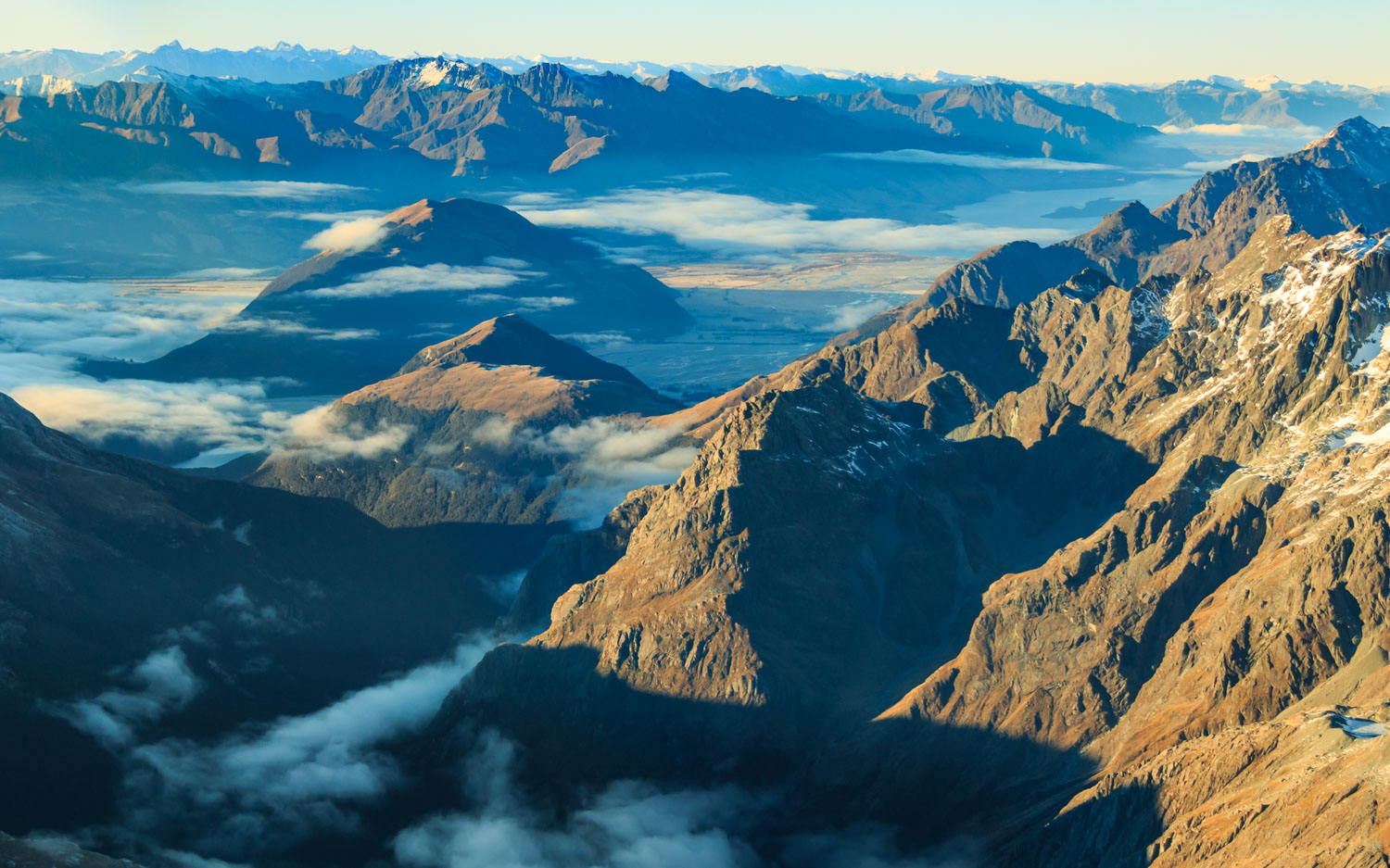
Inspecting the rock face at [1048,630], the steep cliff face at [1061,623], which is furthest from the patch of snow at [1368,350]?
the steep cliff face at [1061,623]

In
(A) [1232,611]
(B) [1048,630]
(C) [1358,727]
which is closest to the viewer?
(C) [1358,727]

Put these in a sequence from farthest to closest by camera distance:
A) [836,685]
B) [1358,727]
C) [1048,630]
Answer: [836,685] → [1048,630] → [1358,727]

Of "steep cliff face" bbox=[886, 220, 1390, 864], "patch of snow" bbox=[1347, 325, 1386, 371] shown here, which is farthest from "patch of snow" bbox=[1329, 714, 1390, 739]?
"patch of snow" bbox=[1347, 325, 1386, 371]

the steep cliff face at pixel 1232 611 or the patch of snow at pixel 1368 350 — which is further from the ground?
the patch of snow at pixel 1368 350

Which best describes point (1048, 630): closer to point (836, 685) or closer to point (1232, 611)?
point (1232, 611)

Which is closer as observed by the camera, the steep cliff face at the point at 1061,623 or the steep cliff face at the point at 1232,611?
the steep cliff face at the point at 1232,611

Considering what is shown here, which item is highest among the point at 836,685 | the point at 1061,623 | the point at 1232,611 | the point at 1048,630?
the point at 1232,611

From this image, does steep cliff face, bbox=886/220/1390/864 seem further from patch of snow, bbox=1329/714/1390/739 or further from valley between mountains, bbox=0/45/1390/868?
patch of snow, bbox=1329/714/1390/739

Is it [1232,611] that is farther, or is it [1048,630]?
[1048,630]

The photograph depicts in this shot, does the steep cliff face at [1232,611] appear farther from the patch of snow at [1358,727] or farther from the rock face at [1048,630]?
the patch of snow at [1358,727]

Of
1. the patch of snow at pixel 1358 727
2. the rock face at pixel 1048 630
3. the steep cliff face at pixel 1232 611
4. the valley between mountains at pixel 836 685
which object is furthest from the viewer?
the valley between mountains at pixel 836 685

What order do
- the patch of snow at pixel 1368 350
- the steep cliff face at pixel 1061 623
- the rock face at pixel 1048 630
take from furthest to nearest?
the patch of snow at pixel 1368 350
the steep cliff face at pixel 1061 623
the rock face at pixel 1048 630

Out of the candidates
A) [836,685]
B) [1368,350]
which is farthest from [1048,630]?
[1368,350]
